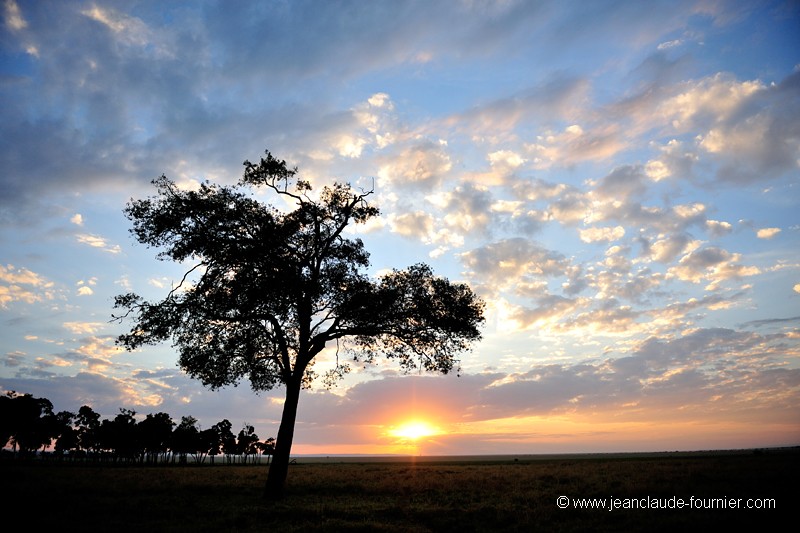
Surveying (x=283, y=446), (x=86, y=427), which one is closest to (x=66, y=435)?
(x=86, y=427)

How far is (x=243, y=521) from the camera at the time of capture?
17.2 m

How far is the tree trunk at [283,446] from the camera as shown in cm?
2375

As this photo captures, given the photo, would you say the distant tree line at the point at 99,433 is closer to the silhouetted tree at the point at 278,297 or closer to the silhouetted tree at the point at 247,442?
the silhouetted tree at the point at 247,442

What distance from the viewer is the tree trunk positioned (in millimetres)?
23750

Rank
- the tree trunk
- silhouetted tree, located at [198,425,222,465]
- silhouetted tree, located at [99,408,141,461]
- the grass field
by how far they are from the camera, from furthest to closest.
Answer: silhouetted tree, located at [198,425,222,465]
silhouetted tree, located at [99,408,141,461]
the tree trunk
the grass field

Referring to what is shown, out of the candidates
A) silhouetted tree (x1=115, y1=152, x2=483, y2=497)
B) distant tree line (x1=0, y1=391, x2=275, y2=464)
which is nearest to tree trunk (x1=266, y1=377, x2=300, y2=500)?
silhouetted tree (x1=115, y1=152, x2=483, y2=497)

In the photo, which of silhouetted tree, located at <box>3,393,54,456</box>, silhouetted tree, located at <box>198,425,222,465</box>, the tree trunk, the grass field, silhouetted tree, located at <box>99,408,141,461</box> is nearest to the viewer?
the grass field

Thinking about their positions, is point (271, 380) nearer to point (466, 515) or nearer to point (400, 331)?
point (400, 331)

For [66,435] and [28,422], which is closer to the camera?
[28,422]

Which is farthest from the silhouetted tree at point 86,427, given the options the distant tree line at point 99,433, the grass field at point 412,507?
the grass field at point 412,507

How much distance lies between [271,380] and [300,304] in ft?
23.5

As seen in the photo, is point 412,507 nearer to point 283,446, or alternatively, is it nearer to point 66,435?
point 283,446

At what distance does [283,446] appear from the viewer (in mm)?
24609

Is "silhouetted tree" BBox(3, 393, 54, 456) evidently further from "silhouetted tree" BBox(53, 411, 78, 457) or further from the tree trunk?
the tree trunk
